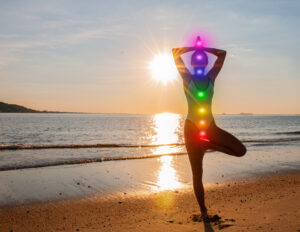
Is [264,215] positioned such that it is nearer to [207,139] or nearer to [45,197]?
[207,139]

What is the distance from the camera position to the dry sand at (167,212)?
587 cm

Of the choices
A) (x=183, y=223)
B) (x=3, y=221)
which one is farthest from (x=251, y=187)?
(x=3, y=221)

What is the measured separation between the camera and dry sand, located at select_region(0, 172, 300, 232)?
19.2ft

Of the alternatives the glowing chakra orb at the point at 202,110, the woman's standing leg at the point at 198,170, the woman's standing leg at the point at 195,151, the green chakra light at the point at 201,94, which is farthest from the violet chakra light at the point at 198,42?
the woman's standing leg at the point at 198,170

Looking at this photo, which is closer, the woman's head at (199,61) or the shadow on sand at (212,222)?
the woman's head at (199,61)

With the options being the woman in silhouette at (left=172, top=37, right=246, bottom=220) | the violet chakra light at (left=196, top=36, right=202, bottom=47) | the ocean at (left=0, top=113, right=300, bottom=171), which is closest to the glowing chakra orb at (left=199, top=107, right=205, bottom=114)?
the woman in silhouette at (left=172, top=37, right=246, bottom=220)

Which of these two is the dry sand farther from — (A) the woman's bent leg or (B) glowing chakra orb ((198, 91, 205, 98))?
(B) glowing chakra orb ((198, 91, 205, 98))

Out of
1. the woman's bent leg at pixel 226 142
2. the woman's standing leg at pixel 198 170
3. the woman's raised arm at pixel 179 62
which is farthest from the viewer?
the woman's standing leg at pixel 198 170

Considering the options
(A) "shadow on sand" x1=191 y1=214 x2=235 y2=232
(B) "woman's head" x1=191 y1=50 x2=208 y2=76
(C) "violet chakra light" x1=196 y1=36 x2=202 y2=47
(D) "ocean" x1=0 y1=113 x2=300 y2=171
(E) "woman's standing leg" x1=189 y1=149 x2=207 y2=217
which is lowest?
(A) "shadow on sand" x1=191 y1=214 x2=235 y2=232

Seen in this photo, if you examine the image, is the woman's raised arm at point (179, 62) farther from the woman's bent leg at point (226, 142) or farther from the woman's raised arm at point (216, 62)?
the woman's bent leg at point (226, 142)

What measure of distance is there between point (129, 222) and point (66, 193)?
379cm

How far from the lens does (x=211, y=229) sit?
5.51m

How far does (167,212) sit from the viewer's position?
7176 mm

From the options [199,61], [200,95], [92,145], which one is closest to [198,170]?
[200,95]
